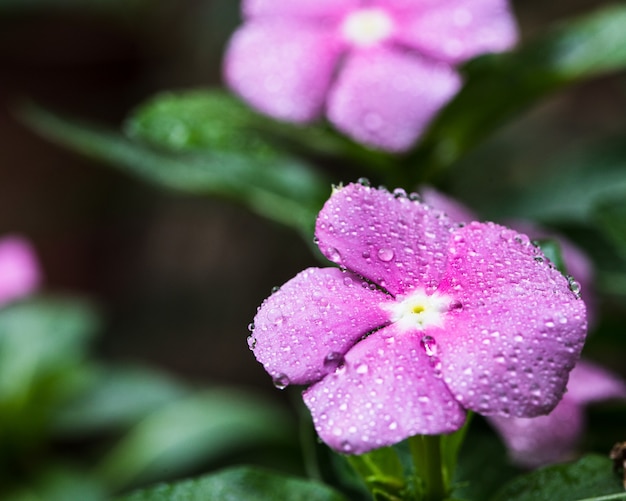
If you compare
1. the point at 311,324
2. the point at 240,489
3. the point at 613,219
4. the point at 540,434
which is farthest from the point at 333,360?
the point at 613,219

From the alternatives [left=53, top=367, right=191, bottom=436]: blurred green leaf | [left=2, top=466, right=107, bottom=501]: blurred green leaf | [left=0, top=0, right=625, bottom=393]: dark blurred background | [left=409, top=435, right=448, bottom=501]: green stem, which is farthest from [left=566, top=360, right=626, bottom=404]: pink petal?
[left=53, top=367, right=191, bottom=436]: blurred green leaf

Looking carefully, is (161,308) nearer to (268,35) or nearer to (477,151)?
(477,151)

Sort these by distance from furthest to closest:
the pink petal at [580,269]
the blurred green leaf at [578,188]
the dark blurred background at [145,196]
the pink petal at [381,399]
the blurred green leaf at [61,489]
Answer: the dark blurred background at [145,196] < the blurred green leaf at [61,489] < the blurred green leaf at [578,188] < the pink petal at [580,269] < the pink petal at [381,399]

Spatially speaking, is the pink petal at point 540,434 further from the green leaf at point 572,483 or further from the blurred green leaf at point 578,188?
the blurred green leaf at point 578,188

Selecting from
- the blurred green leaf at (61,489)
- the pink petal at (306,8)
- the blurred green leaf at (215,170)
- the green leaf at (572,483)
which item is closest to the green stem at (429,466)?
the green leaf at (572,483)

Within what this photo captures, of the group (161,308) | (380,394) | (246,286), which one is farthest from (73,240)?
(380,394)

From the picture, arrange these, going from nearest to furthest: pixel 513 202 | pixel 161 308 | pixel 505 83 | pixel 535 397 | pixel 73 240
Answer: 1. pixel 535 397
2. pixel 505 83
3. pixel 513 202
4. pixel 161 308
5. pixel 73 240

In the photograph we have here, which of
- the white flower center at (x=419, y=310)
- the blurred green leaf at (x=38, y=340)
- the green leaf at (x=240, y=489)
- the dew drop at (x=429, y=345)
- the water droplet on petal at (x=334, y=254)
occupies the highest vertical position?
the water droplet on petal at (x=334, y=254)
